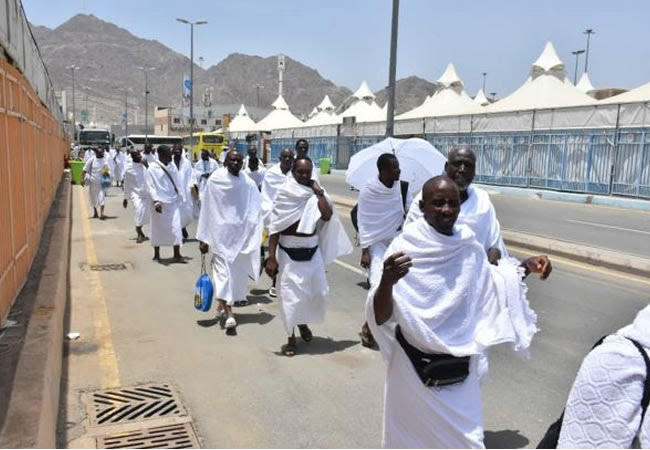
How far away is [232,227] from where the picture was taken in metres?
6.65

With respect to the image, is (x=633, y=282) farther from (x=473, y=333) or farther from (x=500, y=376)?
(x=473, y=333)

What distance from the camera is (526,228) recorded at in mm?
13812

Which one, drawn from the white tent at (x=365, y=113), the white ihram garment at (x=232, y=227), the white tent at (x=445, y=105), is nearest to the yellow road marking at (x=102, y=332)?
the white ihram garment at (x=232, y=227)

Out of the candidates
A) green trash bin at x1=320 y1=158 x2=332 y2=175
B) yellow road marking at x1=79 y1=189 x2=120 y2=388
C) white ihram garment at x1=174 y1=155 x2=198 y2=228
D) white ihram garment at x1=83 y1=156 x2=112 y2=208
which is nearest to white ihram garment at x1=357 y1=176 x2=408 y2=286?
yellow road marking at x1=79 y1=189 x2=120 y2=388

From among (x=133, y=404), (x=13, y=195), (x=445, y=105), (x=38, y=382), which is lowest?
(x=133, y=404)

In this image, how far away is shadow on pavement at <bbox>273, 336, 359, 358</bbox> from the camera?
555 cm

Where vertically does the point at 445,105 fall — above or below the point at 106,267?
above

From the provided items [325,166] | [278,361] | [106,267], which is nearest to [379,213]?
[278,361]

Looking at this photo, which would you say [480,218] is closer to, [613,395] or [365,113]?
[613,395]

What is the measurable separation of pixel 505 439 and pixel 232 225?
12.0ft

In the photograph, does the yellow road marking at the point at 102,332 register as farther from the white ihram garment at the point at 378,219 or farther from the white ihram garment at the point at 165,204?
the white ihram garment at the point at 378,219

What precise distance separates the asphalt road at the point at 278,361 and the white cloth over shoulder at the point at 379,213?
99 centimetres

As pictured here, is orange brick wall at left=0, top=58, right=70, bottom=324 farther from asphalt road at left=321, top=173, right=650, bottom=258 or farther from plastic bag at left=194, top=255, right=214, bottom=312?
asphalt road at left=321, top=173, right=650, bottom=258

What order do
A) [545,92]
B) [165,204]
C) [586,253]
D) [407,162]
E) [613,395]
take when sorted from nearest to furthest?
[613,395] < [407,162] < [586,253] < [165,204] < [545,92]
